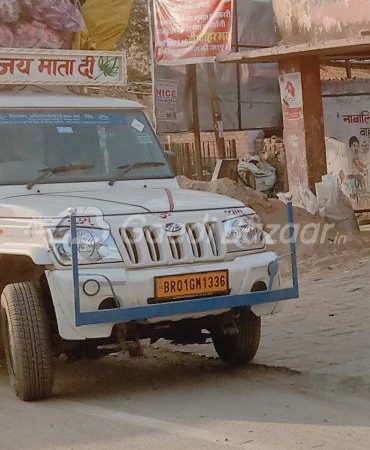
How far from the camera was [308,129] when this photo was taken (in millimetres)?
12453

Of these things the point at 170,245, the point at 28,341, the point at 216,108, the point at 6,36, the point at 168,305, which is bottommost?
the point at 28,341

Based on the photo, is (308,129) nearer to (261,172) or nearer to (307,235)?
(307,235)

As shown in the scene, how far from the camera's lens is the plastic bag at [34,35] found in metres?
7.12

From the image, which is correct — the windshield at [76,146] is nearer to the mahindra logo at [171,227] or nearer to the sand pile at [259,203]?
the mahindra logo at [171,227]

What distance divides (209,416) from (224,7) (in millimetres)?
9813

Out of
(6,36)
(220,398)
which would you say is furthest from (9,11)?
(220,398)

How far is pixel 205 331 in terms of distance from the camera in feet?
22.3

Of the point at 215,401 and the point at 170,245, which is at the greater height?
the point at 170,245

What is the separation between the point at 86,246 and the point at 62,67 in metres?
2.17

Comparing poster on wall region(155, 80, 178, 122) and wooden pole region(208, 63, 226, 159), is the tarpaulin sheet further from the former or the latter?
wooden pole region(208, 63, 226, 159)

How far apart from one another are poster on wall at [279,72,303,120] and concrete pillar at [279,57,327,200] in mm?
51

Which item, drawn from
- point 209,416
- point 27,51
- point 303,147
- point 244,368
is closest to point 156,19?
point 303,147

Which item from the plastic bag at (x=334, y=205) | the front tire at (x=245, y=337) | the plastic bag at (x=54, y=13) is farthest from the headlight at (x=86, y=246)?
the plastic bag at (x=334, y=205)

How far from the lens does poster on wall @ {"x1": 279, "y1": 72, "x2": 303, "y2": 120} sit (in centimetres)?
1245
